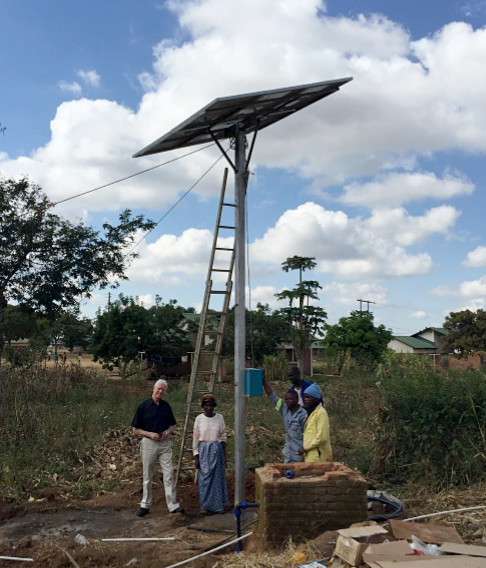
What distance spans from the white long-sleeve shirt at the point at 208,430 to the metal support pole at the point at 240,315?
0.87 feet

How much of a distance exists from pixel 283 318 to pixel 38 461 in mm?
23168

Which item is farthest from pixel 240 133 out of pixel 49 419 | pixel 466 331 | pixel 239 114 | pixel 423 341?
pixel 423 341

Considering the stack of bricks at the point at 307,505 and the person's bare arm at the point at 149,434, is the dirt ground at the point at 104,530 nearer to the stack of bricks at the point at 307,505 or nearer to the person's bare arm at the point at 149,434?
the stack of bricks at the point at 307,505

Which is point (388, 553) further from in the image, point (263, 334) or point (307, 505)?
point (263, 334)

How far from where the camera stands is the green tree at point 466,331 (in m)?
43.4

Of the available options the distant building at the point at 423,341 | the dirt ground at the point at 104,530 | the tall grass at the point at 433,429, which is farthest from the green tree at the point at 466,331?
the dirt ground at the point at 104,530

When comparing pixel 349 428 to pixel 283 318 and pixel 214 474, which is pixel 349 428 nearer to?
pixel 214 474

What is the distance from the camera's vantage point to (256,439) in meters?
11.2

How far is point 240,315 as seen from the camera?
8.05 metres

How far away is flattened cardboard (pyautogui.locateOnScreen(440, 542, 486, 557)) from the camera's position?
16.4 feet

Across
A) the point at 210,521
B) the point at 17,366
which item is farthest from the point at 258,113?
the point at 17,366

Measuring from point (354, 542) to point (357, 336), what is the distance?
1120 inches

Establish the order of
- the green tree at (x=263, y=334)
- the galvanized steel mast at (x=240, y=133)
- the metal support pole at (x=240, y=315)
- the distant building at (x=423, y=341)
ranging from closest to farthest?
the galvanized steel mast at (x=240, y=133) < the metal support pole at (x=240, y=315) < the green tree at (x=263, y=334) < the distant building at (x=423, y=341)

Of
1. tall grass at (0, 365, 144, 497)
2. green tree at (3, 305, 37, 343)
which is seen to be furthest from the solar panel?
green tree at (3, 305, 37, 343)
